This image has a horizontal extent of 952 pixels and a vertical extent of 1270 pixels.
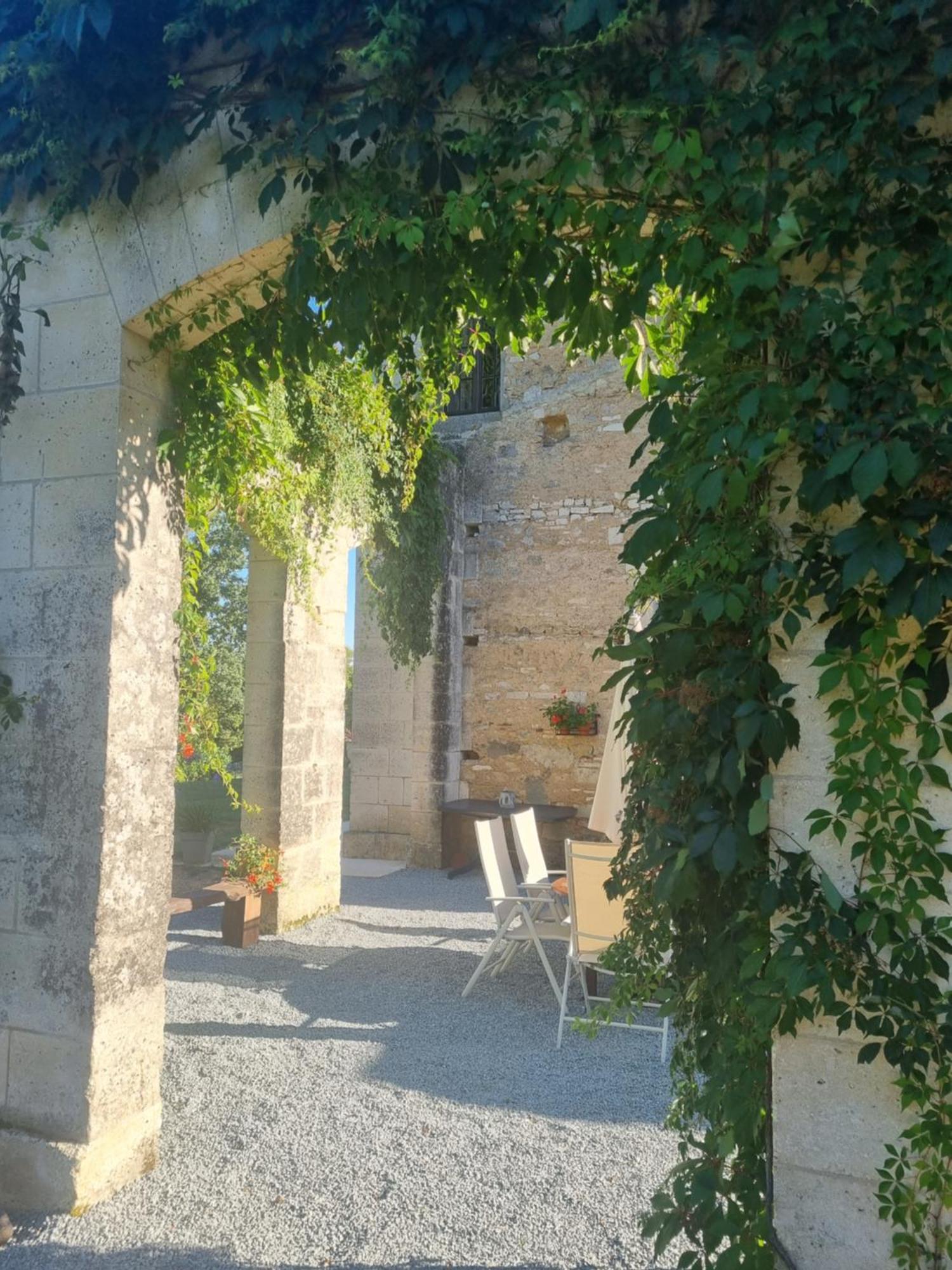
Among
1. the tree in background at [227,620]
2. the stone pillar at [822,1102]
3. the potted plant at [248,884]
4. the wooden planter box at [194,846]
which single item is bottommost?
the wooden planter box at [194,846]

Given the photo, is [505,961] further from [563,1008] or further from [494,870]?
[563,1008]

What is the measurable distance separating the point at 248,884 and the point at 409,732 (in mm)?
3689

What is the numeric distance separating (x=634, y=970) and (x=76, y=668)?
1713 millimetres

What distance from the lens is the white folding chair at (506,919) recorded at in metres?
→ 4.88

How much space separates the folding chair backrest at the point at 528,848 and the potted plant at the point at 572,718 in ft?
8.69

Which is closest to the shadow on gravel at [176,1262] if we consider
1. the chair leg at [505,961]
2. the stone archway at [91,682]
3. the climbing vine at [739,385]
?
the stone archway at [91,682]

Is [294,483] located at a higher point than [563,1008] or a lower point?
higher

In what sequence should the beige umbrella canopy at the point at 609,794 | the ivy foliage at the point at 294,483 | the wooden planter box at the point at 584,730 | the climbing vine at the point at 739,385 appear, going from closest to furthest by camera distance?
the climbing vine at the point at 739,385 → the ivy foliage at the point at 294,483 → the beige umbrella canopy at the point at 609,794 → the wooden planter box at the point at 584,730

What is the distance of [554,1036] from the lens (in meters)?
4.32

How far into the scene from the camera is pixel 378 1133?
3.25m

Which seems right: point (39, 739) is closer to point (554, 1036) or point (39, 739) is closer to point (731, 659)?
point (731, 659)

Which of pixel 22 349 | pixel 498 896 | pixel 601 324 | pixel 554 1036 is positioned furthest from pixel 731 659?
pixel 498 896

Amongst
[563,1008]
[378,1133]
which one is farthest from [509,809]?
[378,1133]

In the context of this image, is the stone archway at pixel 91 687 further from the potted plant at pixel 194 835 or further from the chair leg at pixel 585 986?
the potted plant at pixel 194 835
